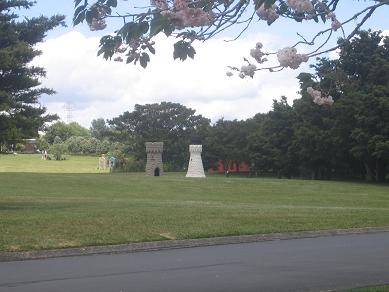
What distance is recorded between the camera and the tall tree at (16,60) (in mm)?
22781

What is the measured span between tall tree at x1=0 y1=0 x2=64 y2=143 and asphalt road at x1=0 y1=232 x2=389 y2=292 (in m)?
12.2

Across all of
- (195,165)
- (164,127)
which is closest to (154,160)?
(195,165)

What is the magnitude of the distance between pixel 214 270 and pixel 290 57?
6103 millimetres

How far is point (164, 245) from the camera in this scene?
47.0 feet

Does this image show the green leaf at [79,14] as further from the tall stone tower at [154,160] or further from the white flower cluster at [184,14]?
the tall stone tower at [154,160]

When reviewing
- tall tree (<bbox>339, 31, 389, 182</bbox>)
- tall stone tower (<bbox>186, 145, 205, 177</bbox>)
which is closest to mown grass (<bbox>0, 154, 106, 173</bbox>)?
tall stone tower (<bbox>186, 145, 205, 177</bbox>)

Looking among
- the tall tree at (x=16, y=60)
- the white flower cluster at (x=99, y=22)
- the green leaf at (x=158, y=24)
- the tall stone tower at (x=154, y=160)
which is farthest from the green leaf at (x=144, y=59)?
the tall stone tower at (x=154, y=160)

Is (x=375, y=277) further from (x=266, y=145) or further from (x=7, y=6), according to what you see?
(x=266, y=145)

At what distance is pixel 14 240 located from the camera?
1338cm

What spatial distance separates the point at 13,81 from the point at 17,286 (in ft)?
54.7

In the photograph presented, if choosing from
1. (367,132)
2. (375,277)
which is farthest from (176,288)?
(367,132)

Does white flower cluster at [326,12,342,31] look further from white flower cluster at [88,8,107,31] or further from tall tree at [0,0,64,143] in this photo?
tall tree at [0,0,64,143]

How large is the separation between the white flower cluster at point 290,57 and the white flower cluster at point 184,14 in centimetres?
73

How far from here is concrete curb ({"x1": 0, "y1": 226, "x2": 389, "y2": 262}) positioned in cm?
1258
